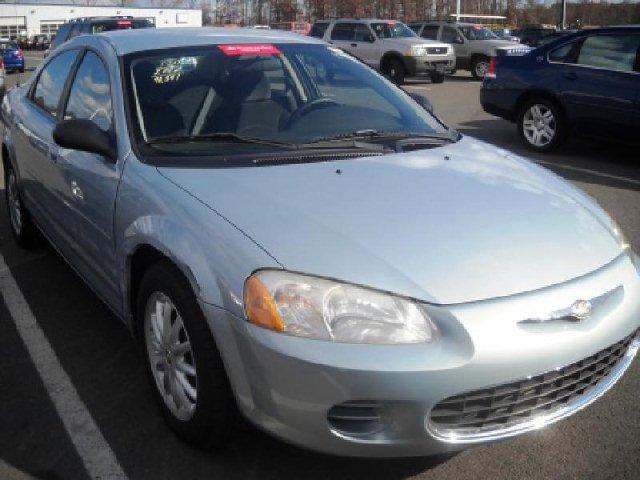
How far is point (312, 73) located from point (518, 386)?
226 cm

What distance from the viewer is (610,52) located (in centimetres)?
828

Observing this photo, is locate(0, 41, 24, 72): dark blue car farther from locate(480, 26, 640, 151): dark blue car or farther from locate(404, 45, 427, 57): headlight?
locate(480, 26, 640, 151): dark blue car

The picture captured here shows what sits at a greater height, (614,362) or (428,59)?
(428,59)

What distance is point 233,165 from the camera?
2971mm

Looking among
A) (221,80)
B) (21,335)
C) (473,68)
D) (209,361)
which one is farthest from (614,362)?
(473,68)

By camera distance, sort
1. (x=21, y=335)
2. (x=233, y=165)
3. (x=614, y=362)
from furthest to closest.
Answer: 1. (x=21, y=335)
2. (x=233, y=165)
3. (x=614, y=362)

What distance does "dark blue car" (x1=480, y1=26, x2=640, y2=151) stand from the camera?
26.2 feet

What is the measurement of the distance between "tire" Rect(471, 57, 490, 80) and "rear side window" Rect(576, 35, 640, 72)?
13.4 metres

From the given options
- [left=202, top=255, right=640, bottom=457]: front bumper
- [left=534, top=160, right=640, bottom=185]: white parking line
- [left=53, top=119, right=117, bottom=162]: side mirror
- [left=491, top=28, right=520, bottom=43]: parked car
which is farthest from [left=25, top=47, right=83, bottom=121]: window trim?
[left=491, top=28, right=520, bottom=43]: parked car

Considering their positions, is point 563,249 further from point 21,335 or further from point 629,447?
point 21,335

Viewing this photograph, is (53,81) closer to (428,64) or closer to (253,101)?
(253,101)

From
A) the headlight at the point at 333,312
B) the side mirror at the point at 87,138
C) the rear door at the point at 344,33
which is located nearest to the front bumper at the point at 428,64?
the rear door at the point at 344,33

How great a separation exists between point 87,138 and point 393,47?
56.8 feet

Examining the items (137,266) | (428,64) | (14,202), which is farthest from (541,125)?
(428,64)
